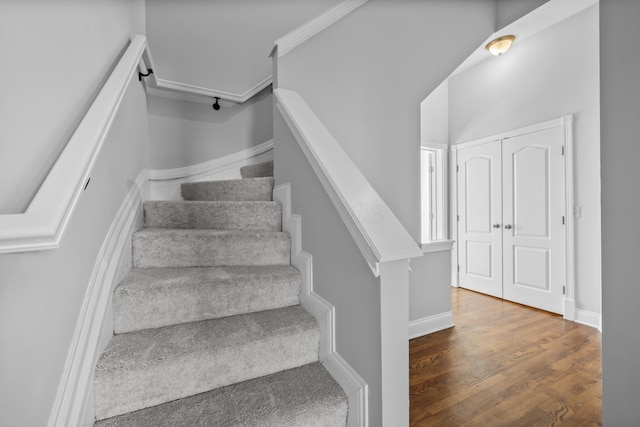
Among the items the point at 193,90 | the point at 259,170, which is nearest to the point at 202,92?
the point at 193,90

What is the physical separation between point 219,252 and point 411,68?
1940 mm

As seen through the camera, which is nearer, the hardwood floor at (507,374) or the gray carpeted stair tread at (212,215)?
the hardwood floor at (507,374)

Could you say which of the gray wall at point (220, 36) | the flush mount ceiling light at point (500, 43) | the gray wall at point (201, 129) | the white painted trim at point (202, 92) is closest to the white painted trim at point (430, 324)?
the gray wall at point (201, 129)

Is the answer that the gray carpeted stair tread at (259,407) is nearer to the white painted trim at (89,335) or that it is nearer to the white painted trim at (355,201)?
the white painted trim at (89,335)

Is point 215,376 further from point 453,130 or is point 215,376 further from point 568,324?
point 453,130

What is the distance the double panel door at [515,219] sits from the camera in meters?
3.12

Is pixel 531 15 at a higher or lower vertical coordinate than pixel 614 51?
higher

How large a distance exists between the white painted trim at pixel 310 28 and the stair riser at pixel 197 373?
1601 millimetres

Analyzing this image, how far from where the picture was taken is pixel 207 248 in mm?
1530

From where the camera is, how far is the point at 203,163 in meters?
2.56

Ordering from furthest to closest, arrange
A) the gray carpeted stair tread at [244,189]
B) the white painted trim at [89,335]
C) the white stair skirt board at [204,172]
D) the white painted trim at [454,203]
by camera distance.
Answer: the white painted trim at [454,203] → the white stair skirt board at [204,172] → the gray carpeted stair tread at [244,189] → the white painted trim at [89,335]

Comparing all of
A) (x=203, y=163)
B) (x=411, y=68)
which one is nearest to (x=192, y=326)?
(x=203, y=163)

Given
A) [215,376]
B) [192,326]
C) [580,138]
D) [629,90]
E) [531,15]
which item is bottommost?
[215,376]

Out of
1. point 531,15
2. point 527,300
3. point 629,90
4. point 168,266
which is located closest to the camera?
point 629,90
